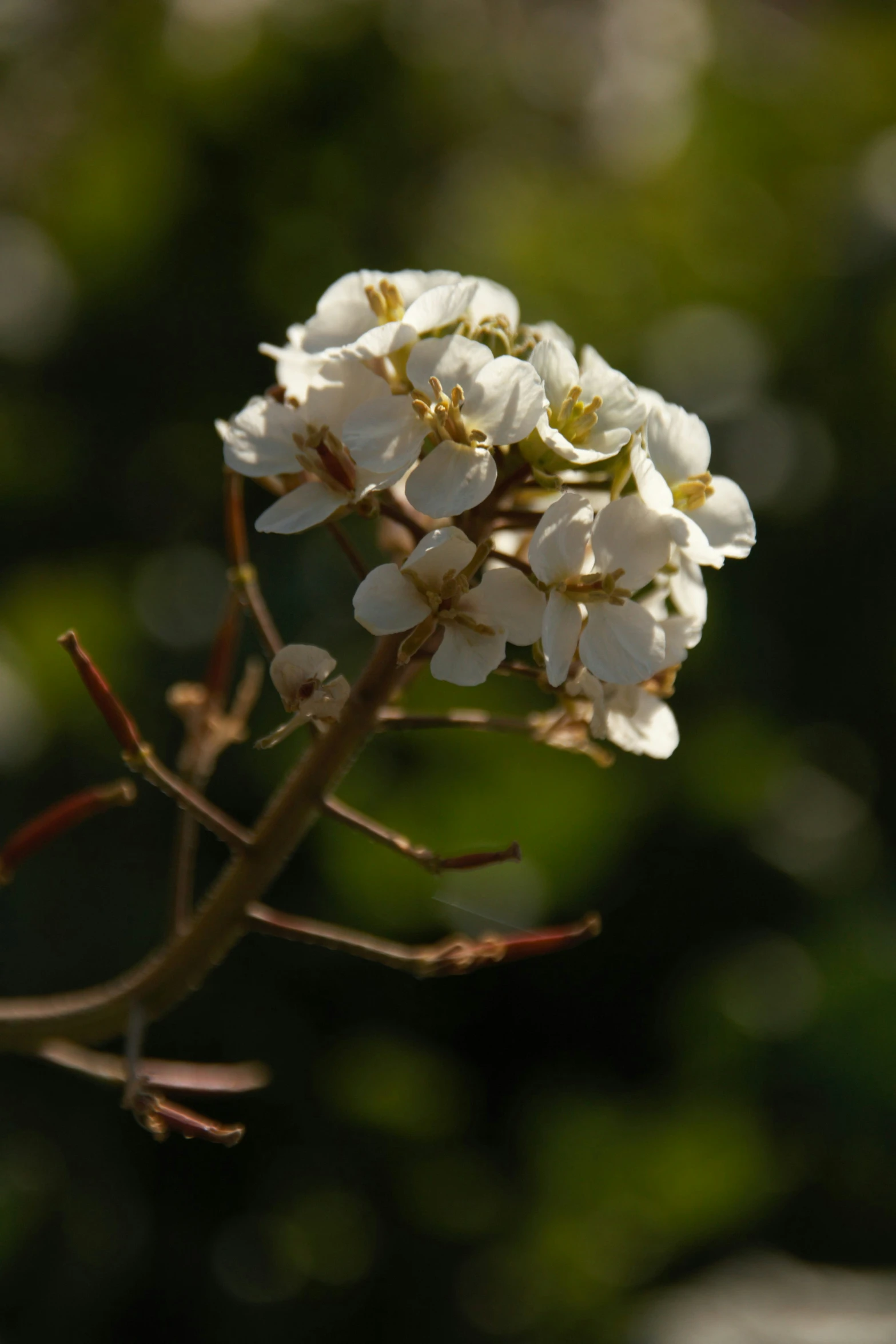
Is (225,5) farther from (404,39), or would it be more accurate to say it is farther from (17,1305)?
(17,1305)

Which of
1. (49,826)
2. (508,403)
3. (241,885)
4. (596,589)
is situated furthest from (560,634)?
(49,826)

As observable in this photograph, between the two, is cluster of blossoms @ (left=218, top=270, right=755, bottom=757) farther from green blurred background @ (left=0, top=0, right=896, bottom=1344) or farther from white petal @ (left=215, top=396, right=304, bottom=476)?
green blurred background @ (left=0, top=0, right=896, bottom=1344)

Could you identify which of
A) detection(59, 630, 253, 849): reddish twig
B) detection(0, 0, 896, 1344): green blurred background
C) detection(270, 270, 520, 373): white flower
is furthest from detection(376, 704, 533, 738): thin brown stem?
detection(0, 0, 896, 1344): green blurred background

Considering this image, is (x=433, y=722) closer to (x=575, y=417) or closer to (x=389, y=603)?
(x=389, y=603)

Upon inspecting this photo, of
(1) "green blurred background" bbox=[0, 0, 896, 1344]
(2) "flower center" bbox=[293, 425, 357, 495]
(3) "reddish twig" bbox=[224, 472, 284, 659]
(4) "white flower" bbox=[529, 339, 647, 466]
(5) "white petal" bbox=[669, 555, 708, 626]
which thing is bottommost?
(1) "green blurred background" bbox=[0, 0, 896, 1344]

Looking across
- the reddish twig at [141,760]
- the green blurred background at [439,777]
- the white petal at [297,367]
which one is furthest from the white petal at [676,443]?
the green blurred background at [439,777]

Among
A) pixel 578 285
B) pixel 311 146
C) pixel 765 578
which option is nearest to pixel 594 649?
pixel 765 578
